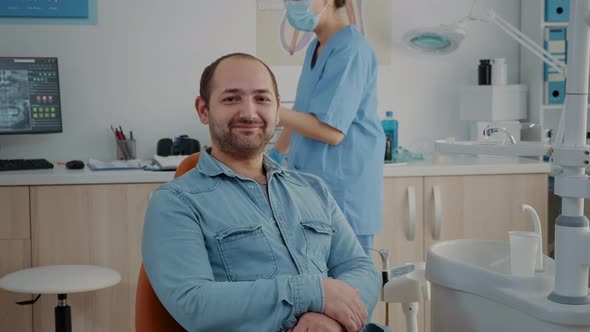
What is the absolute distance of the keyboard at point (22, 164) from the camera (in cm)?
302

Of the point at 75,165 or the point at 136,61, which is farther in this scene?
the point at 136,61

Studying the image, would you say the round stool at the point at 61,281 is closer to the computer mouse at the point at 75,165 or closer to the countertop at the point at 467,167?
the computer mouse at the point at 75,165

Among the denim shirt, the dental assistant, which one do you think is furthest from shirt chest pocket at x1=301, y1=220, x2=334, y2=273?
the dental assistant

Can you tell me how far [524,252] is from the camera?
5.45 feet

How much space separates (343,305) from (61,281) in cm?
133

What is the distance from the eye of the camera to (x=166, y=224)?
164cm

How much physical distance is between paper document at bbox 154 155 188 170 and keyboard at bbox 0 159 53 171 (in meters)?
0.38

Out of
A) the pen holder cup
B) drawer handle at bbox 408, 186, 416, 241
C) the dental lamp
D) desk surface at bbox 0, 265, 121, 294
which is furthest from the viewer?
the pen holder cup

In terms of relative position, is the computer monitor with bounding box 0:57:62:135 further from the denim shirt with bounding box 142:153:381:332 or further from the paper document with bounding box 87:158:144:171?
the denim shirt with bounding box 142:153:381:332

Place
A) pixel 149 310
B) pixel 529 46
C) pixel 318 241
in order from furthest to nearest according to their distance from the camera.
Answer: pixel 529 46 < pixel 318 241 < pixel 149 310

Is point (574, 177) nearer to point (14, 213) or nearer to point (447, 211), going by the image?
point (447, 211)

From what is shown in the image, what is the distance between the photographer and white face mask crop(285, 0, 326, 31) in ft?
8.36

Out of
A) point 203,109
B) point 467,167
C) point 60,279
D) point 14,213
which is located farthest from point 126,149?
point 203,109

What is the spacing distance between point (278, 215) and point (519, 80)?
7.21 feet
